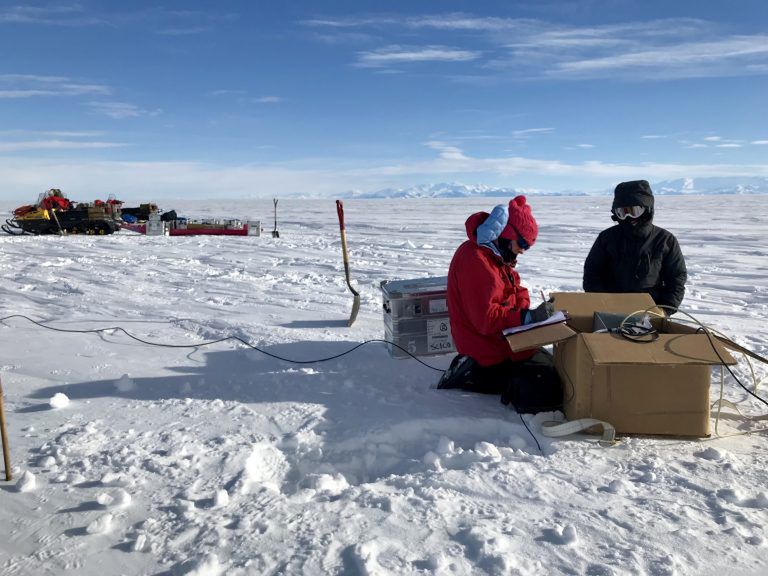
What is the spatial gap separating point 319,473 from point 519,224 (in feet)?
6.00

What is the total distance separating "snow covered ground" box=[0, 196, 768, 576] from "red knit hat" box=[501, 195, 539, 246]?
3.55 feet

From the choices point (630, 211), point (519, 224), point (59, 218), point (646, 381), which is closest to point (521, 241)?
point (519, 224)

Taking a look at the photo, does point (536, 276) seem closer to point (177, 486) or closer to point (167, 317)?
point (167, 317)

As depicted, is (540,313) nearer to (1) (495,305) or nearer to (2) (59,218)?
(1) (495,305)

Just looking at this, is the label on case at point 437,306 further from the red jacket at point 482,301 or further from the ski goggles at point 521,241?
the ski goggles at point 521,241

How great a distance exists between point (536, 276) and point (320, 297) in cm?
375

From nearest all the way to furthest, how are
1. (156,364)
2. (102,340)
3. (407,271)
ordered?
(156,364) < (102,340) < (407,271)

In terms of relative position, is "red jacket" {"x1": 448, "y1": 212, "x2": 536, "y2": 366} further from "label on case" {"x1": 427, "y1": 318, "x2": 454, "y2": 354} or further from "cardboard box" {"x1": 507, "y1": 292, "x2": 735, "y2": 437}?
"label on case" {"x1": 427, "y1": 318, "x2": 454, "y2": 354}

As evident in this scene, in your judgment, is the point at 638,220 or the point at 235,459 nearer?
the point at 235,459

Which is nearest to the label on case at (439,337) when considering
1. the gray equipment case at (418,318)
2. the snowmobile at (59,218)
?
the gray equipment case at (418,318)

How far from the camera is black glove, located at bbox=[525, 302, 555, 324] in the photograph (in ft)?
11.1

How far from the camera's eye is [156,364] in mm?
4551

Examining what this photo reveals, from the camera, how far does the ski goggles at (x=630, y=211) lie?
4105 millimetres

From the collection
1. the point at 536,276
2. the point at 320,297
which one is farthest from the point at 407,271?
the point at 320,297
